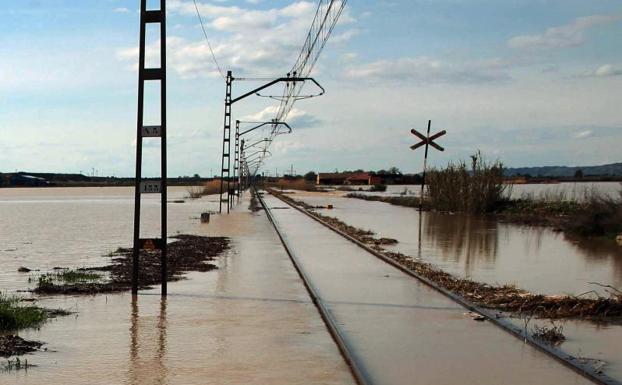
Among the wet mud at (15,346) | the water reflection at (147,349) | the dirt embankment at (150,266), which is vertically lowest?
the dirt embankment at (150,266)

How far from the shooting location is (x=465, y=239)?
26.0 m

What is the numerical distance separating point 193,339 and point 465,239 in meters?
17.9

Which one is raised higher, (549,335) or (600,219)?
(600,219)

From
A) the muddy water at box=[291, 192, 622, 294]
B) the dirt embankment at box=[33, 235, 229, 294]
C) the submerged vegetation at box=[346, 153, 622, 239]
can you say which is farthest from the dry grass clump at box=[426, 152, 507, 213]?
the dirt embankment at box=[33, 235, 229, 294]

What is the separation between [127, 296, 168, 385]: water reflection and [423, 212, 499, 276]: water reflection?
8.12m

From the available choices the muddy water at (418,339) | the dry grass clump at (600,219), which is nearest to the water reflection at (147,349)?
the muddy water at (418,339)

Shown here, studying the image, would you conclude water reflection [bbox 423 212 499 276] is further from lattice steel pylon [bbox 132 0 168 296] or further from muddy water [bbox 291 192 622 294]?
lattice steel pylon [bbox 132 0 168 296]

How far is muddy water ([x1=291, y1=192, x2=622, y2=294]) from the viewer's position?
15.9 meters

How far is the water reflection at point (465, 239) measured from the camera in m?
19.9

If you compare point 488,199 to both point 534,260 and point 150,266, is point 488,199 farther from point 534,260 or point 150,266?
point 150,266

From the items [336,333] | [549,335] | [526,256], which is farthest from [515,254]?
[336,333]

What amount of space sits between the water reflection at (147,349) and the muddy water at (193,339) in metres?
0.01

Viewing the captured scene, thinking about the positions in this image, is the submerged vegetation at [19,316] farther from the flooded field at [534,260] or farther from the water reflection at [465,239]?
the water reflection at [465,239]

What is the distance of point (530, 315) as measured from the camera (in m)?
11.0
